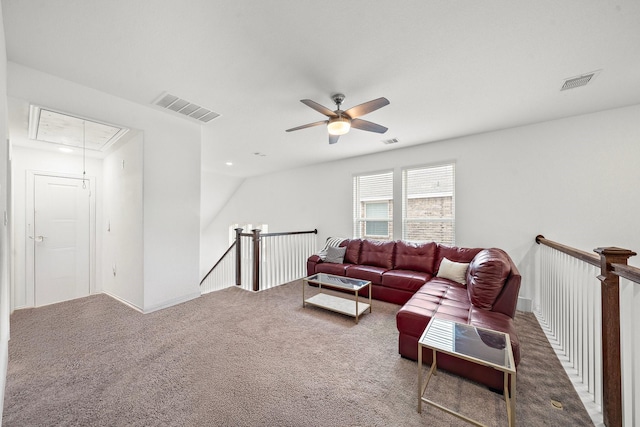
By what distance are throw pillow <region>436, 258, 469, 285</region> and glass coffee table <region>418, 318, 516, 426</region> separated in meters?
1.58

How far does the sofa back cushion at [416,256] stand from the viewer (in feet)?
12.9

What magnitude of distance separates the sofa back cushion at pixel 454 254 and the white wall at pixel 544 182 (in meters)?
0.44

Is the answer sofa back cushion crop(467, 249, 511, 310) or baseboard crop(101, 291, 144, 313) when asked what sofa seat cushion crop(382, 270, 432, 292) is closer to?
sofa back cushion crop(467, 249, 511, 310)

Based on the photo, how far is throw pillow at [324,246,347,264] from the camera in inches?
181

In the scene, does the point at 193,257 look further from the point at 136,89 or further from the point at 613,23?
the point at 613,23

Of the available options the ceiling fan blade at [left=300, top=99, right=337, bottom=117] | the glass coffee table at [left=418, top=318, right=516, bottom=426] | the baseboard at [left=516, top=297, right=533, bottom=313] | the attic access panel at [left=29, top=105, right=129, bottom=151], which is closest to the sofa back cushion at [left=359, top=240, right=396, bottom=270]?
the baseboard at [left=516, top=297, right=533, bottom=313]

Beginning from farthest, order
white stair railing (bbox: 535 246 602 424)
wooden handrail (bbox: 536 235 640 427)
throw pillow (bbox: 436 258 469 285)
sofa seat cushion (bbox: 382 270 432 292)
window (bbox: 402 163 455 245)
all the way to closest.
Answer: window (bbox: 402 163 455 245), sofa seat cushion (bbox: 382 270 432 292), throw pillow (bbox: 436 258 469 285), white stair railing (bbox: 535 246 602 424), wooden handrail (bbox: 536 235 640 427)

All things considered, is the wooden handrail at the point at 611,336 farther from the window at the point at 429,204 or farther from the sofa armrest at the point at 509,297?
the window at the point at 429,204

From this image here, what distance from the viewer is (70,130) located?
3162 mm

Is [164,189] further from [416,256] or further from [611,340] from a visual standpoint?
[611,340]

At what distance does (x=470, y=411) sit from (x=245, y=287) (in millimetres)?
3615

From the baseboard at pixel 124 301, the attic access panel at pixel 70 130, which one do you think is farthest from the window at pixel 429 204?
the attic access panel at pixel 70 130

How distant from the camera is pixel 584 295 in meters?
1.95

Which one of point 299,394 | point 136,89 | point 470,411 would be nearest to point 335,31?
point 136,89
